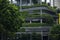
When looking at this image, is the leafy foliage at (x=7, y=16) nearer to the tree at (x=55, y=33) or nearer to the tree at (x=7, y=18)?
the tree at (x=7, y=18)

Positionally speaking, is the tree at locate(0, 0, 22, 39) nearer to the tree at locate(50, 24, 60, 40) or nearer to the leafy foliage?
the leafy foliage

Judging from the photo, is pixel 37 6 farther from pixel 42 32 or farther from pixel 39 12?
pixel 42 32

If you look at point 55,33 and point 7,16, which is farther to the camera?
point 55,33

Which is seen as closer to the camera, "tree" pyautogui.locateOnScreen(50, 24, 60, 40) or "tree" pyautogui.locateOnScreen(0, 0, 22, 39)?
"tree" pyautogui.locateOnScreen(0, 0, 22, 39)

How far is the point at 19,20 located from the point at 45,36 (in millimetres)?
13582

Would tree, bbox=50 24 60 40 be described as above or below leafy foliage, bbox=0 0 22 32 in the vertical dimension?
below

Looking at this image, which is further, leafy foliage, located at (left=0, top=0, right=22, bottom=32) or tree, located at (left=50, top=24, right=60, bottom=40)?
tree, located at (left=50, top=24, right=60, bottom=40)

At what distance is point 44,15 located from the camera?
56438 mm

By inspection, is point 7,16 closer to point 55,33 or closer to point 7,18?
point 7,18

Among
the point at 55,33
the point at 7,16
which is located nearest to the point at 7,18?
the point at 7,16

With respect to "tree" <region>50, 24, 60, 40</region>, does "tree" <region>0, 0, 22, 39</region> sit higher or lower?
higher

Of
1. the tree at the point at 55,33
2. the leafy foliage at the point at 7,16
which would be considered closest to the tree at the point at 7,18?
the leafy foliage at the point at 7,16

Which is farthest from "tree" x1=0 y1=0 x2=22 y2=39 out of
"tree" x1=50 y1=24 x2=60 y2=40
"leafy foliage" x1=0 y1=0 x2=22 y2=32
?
"tree" x1=50 y1=24 x2=60 y2=40

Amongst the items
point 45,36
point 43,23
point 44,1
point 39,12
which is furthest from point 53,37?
point 44,1
